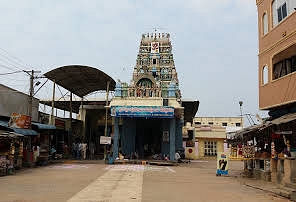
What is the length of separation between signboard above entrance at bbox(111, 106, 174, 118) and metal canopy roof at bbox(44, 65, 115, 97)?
3.39 metres

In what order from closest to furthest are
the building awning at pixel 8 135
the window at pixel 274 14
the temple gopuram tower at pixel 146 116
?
the building awning at pixel 8 135
the window at pixel 274 14
the temple gopuram tower at pixel 146 116

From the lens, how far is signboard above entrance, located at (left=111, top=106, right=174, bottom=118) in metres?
20.8

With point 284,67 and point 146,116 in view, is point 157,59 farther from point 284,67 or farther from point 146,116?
point 284,67

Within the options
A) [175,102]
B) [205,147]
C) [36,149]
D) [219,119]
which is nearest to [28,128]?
[36,149]

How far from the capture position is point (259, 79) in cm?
1564

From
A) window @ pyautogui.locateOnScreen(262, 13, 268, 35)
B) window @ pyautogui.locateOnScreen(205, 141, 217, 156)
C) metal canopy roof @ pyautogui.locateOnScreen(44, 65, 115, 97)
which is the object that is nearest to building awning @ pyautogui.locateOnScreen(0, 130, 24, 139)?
metal canopy roof @ pyautogui.locateOnScreen(44, 65, 115, 97)

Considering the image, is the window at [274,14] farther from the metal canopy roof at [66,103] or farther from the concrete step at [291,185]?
the metal canopy roof at [66,103]

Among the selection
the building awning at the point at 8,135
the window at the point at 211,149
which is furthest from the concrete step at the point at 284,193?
the window at the point at 211,149

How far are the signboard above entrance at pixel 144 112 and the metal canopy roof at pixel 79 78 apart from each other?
11.1 feet

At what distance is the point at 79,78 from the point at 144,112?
19.9 ft

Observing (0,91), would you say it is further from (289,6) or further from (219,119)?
(219,119)

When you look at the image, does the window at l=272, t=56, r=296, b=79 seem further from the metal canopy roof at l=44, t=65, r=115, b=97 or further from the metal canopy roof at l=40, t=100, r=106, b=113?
the metal canopy roof at l=40, t=100, r=106, b=113

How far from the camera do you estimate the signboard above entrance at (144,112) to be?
20.8 metres

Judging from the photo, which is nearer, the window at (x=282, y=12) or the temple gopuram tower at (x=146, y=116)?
the window at (x=282, y=12)
